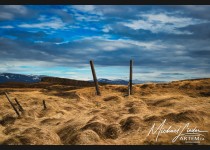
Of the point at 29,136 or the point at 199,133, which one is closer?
the point at 199,133

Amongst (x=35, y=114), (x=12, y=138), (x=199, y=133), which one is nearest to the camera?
(x=199, y=133)

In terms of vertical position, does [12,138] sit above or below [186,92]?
below

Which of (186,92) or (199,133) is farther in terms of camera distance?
(186,92)

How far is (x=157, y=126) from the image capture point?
11.6m

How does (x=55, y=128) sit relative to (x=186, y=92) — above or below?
below

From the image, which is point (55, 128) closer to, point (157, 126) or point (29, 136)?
point (29, 136)

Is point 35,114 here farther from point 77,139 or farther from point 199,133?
point 199,133

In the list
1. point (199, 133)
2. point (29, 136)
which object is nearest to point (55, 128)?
point (29, 136)

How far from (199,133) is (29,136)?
6.10 metres

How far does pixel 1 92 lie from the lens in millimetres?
32188

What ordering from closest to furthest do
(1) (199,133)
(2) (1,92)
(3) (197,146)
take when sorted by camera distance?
1. (3) (197,146)
2. (1) (199,133)
3. (2) (1,92)

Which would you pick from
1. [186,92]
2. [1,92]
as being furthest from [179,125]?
[1,92]

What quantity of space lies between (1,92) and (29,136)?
22567 mm

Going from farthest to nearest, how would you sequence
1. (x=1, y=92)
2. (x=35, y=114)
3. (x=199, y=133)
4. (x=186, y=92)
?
(x=1, y=92) → (x=186, y=92) → (x=35, y=114) → (x=199, y=133)
